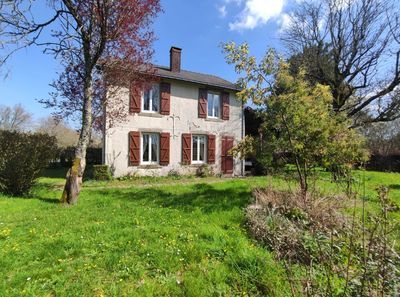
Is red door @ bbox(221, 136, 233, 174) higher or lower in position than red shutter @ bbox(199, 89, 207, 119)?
lower

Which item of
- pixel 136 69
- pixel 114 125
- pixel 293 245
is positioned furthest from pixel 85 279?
pixel 114 125

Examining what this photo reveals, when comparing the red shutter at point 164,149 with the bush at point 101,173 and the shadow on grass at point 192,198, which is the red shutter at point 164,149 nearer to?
the bush at point 101,173

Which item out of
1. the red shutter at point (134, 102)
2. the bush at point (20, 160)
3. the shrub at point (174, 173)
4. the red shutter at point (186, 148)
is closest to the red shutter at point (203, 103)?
the red shutter at point (186, 148)

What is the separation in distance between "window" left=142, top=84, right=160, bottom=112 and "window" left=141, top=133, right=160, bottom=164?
4.59ft

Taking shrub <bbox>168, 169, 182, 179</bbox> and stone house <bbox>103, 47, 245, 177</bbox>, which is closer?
stone house <bbox>103, 47, 245, 177</bbox>

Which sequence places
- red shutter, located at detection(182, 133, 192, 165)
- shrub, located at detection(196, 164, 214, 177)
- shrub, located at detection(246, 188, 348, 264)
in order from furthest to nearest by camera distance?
shrub, located at detection(196, 164, 214, 177)
red shutter, located at detection(182, 133, 192, 165)
shrub, located at detection(246, 188, 348, 264)

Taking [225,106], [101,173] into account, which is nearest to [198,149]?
[225,106]

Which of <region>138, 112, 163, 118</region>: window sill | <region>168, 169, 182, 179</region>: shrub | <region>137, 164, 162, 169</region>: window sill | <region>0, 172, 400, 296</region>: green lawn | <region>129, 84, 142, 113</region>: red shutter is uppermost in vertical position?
<region>129, 84, 142, 113</region>: red shutter

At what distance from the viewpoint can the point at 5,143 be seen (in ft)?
28.0

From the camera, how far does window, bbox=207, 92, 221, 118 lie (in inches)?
708

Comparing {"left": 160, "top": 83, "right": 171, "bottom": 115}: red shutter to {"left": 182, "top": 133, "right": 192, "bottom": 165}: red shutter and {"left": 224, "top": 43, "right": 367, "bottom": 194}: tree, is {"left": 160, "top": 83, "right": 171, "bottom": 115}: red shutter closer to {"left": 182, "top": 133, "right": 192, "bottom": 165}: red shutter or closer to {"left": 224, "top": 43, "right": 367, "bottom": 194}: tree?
{"left": 182, "top": 133, "right": 192, "bottom": 165}: red shutter

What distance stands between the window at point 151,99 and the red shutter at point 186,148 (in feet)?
7.34

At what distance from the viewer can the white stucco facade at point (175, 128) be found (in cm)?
1445

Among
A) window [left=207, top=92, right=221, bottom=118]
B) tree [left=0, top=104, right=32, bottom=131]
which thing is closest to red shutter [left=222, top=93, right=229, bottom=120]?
window [left=207, top=92, right=221, bottom=118]
